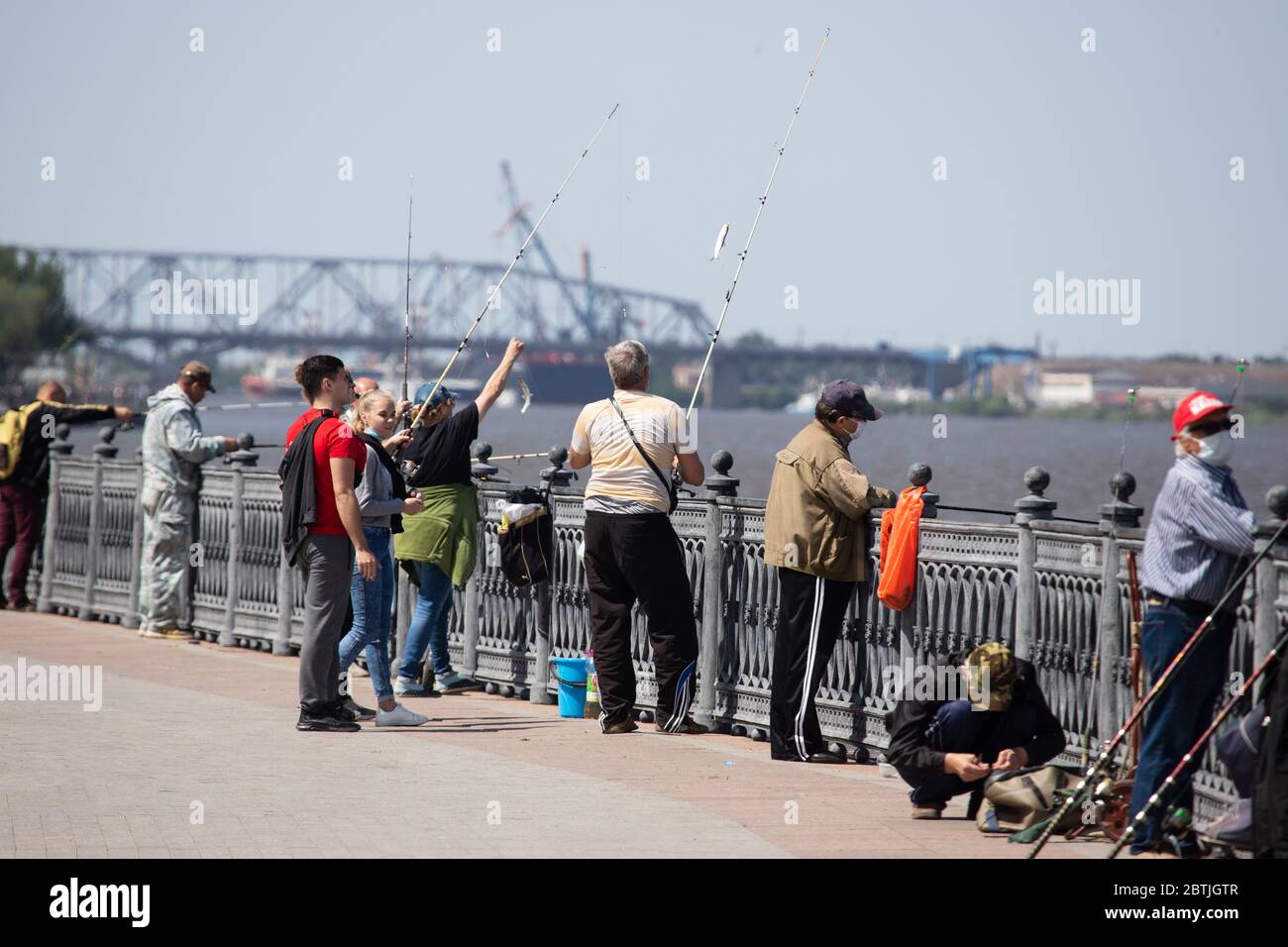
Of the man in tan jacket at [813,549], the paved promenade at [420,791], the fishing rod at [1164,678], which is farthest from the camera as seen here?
the man in tan jacket at [813,549]

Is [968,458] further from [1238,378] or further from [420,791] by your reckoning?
[1238,378]

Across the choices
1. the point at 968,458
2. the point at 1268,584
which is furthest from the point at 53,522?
the point at 968,458

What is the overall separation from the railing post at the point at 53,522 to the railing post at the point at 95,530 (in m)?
0.52

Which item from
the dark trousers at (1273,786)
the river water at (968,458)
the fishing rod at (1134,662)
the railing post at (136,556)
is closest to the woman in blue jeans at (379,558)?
the river water at (968,458)

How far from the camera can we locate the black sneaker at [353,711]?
9.44 m

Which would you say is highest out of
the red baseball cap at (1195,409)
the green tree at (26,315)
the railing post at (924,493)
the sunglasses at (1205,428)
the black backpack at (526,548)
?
the green tree at (26,315)

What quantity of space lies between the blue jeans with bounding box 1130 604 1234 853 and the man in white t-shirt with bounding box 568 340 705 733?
2.99 metres

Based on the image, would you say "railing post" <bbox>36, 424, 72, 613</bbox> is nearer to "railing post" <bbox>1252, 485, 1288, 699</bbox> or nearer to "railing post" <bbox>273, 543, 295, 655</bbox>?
"railing post" <bbox>273, 543, 295, 655</bbox>

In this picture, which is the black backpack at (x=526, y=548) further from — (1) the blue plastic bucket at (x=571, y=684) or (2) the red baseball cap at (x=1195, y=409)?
(2) the red baseball cap at (x=1195, y=409)

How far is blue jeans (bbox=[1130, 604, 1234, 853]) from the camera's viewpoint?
6492mm

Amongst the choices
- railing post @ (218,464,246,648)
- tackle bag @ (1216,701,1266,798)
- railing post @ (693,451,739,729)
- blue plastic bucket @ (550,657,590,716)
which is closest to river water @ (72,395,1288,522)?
railing post @ (218,464,246,648)

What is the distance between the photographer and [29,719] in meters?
9.63
